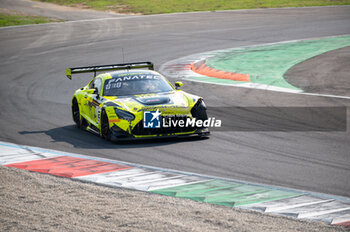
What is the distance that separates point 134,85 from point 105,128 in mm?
1214

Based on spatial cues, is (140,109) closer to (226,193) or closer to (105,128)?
(105,128)

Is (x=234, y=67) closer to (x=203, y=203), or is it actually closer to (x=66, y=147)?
(x=66, y=147)

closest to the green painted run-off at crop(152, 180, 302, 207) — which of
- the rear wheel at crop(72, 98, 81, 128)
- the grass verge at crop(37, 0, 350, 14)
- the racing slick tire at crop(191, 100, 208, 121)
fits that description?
the racing slick tire at crop(191, 100, 208, 121)

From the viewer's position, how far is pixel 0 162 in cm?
911

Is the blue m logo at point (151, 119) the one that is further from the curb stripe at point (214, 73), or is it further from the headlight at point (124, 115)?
the curb stripe at point (214, 73)

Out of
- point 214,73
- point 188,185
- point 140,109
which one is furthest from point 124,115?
point 214,73

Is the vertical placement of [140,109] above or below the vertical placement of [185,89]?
above

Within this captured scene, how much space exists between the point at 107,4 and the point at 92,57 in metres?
21.5

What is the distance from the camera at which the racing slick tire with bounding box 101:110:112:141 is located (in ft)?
34.3

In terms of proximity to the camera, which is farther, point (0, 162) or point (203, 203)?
point (0, 162)

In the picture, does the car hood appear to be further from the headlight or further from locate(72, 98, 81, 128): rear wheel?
locate(72, 98, 81, 128): rear wheel

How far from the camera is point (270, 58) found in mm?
20453

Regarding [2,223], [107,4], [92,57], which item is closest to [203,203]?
[2,223]

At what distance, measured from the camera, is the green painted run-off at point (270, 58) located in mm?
17141
